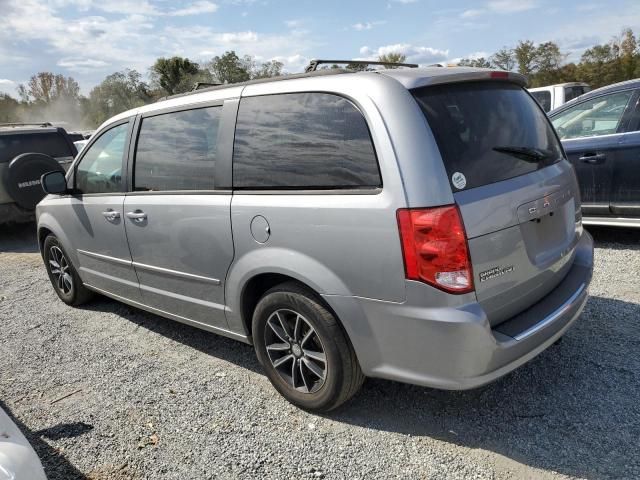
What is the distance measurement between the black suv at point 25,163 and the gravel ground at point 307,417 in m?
4.53

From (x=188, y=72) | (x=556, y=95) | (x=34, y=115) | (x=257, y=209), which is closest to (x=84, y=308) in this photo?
(x=257, y=209)

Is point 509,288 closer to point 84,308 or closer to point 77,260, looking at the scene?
point 77,260

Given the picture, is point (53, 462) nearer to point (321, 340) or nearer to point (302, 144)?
point (321, 340)

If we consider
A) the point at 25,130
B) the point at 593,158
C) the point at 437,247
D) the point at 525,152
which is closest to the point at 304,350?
the point at 437,247

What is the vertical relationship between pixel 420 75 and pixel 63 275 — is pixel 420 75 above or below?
above

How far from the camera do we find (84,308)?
5027 mm

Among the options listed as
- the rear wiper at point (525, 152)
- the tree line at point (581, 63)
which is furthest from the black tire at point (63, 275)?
the tree line at point (581, 63)

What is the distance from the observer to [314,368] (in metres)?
2.84

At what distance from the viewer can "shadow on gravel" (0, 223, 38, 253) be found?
8.20 m

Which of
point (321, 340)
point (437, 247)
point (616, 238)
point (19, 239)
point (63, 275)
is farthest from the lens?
point (19, 239)

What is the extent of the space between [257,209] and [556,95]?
9.83m

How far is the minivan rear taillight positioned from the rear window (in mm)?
7998

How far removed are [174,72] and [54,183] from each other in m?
43.2

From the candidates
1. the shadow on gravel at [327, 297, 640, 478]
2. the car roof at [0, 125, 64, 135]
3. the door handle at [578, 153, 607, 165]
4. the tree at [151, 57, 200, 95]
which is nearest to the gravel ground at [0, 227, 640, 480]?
the shadow on gravel at [327, 297, 640, 478]
